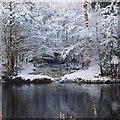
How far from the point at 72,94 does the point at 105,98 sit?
32 cm

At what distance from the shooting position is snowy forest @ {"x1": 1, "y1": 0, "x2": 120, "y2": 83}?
3240 millimetres

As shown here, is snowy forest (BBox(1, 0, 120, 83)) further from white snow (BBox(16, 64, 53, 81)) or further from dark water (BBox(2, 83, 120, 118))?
dark water (BBox(2, 83, 120, 118))

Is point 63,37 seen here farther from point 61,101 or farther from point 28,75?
point 61,101

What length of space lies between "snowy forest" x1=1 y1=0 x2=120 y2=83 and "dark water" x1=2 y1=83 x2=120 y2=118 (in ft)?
0.50

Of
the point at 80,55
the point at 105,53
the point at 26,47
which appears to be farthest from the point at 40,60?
the point at 105,53

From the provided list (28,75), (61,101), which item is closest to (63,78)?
(61,101)

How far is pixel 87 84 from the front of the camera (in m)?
3.22

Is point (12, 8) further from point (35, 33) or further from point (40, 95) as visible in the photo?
point (40, 95)

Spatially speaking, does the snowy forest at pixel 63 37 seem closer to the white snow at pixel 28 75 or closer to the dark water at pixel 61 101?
the white snow at pixel 28 75

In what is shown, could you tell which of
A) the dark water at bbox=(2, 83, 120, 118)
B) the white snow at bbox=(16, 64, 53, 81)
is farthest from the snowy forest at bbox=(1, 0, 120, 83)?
the dark water at bbox=(2, 83, 120, 118)

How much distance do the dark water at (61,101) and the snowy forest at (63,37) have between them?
15 cm

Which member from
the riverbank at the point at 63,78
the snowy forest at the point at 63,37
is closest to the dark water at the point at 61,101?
the riverbank at the point at 63,78

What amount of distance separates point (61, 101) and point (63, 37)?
2.16 feet

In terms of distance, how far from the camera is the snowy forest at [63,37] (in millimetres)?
3240
